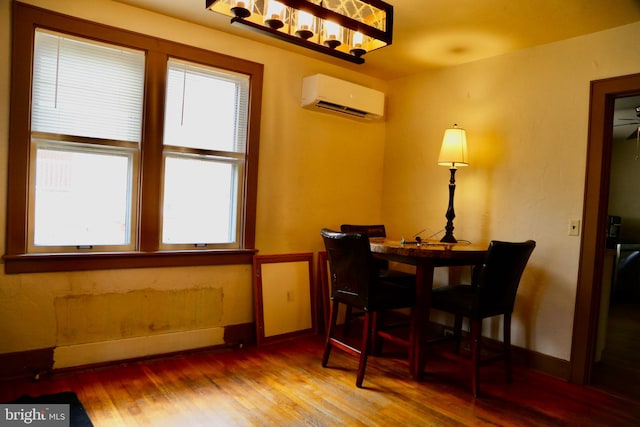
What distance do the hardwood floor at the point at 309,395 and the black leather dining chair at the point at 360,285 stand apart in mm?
257

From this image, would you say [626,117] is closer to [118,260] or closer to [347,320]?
[347,320]

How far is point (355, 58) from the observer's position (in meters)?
2.31

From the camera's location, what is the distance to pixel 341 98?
11.4 feet

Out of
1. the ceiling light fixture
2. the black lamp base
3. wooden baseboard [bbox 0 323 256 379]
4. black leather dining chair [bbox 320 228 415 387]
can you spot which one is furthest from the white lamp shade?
wooden baseboard [bbox 0 323 256 379]

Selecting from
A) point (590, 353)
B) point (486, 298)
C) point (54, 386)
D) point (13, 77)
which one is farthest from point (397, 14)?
point (54, 386)

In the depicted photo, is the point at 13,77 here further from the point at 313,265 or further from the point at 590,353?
the point at 590,353

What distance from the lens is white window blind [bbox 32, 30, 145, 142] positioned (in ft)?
8.13

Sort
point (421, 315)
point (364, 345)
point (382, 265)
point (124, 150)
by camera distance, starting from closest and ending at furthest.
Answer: point (364, 345), point (421, 315), point (124, 150), point (382, 265)

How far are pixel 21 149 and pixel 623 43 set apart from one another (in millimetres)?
3755

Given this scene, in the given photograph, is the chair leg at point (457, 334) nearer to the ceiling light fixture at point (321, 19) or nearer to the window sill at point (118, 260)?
the window sill at point (118, 260)

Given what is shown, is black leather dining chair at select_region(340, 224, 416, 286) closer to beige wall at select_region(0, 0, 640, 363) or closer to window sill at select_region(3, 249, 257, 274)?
beige wall at select_region(0, 0, 640, 363)

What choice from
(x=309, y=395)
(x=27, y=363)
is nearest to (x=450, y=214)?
(x=309, y=395)

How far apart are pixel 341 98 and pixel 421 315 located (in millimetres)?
1890

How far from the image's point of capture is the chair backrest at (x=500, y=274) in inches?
94.9
